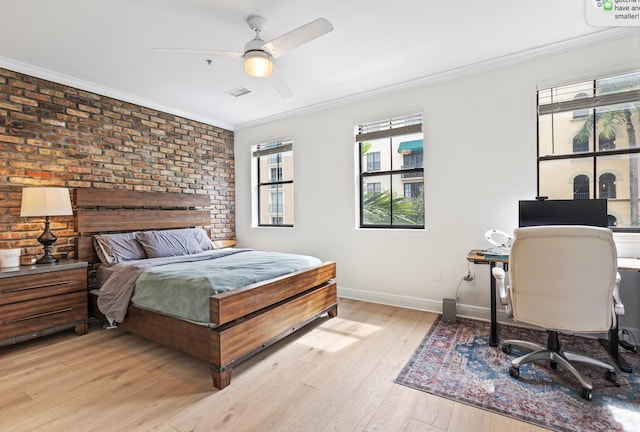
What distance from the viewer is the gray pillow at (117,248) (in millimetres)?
3258

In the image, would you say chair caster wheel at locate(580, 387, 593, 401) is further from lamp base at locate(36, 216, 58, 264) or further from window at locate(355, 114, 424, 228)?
lamp base at locate(36, 216, 58, 264)

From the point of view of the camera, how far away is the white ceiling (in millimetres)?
2230

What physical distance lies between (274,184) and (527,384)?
13.0 feet

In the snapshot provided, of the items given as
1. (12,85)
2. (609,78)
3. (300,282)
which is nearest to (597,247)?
(609,78)

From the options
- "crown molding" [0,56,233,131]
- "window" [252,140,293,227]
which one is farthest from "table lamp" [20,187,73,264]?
"window" [252,140,293,227]

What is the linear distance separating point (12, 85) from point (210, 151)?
2263 millimetres

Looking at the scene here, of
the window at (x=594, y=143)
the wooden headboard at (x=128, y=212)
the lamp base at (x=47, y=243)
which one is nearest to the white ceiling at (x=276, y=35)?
the window at (x=594, y=143)

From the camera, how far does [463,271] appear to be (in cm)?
328

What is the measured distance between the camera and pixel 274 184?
4.96m

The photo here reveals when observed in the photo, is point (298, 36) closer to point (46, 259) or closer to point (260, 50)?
point (260, 50)

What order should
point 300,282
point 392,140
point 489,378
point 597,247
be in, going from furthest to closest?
point 392,140 → point 300,282 → point 489,378 → point 597,247

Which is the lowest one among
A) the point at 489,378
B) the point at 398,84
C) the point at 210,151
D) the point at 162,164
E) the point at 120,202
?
the point at 489,378

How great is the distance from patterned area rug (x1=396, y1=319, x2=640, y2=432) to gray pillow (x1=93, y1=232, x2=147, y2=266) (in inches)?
119

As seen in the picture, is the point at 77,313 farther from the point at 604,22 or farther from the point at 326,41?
the point at 604,22
